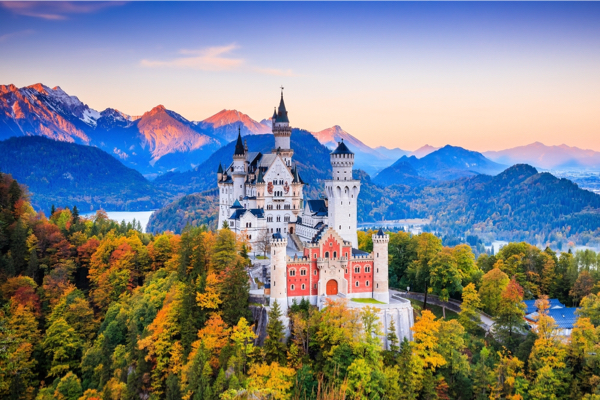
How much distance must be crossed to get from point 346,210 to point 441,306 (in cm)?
1647

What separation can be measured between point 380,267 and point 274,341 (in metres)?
14.4

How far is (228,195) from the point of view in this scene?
274 feet

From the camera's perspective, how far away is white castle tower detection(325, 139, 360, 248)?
199 feet

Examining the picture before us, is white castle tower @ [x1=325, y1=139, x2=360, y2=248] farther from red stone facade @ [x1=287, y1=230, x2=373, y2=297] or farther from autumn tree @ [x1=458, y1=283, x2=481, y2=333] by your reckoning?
autumn tree @ [x1=458, y1=283, x2=481, y2=333]

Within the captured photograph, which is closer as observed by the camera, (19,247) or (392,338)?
(392,338)

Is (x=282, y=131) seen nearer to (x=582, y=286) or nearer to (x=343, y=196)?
(x=343, y=196)

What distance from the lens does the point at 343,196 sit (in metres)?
60.8

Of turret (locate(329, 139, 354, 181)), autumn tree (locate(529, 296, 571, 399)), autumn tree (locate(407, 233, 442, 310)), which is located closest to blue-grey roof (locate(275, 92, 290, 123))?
turret (locate(329, 139, 354, 181))

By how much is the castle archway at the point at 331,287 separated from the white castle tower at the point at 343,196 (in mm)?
7637

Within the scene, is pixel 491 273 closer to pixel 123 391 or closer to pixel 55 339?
pixel 123 391

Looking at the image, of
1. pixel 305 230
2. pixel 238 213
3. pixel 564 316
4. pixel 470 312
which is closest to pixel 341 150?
pixel 305 230

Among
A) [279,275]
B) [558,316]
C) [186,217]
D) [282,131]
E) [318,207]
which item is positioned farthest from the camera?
[186,217]

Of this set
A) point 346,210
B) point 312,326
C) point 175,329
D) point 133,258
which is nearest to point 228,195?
point 133,258

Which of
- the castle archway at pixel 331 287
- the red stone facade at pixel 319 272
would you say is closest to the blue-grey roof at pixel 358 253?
the red stone facade at pixel 319 272
